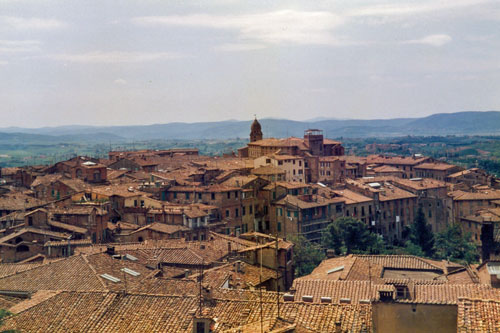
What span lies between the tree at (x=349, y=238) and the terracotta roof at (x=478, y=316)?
21.6 meters

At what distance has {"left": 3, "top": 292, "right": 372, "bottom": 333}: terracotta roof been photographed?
432 inches

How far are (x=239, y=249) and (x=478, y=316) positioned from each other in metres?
11.8

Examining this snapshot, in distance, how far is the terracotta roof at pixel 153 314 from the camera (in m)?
11.0

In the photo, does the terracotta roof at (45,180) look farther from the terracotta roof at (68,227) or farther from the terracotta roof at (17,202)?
the terracotta roof at (68,227)

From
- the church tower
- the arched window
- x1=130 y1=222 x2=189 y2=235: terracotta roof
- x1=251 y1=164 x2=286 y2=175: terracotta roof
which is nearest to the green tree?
x1=251 y1=164 x2=286 y2=175: terracotta roof

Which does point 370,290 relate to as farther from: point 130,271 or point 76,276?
point 76,276

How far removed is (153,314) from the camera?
39.6ft

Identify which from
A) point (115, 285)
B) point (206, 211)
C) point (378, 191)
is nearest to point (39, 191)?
point (206, 211)

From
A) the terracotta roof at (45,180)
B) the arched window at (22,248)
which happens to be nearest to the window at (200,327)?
the arched window at (22,248)

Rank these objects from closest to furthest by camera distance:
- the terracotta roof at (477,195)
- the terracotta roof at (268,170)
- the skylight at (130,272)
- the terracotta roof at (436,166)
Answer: the skylight at (130,272), the terracotta roof at (268,170), the terracotta roof at (477,195), the terracotta roof at (436,166)

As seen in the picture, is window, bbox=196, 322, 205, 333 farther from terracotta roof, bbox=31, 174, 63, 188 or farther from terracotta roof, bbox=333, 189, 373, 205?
terracotta roof, bbox=333, 189, 373, 205

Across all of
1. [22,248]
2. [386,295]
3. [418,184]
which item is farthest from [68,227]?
[418,184]

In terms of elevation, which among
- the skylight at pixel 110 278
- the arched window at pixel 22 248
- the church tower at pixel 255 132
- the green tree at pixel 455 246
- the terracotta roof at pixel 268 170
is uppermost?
the church tower at pixel 255 132

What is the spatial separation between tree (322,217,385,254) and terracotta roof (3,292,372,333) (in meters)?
20.1
